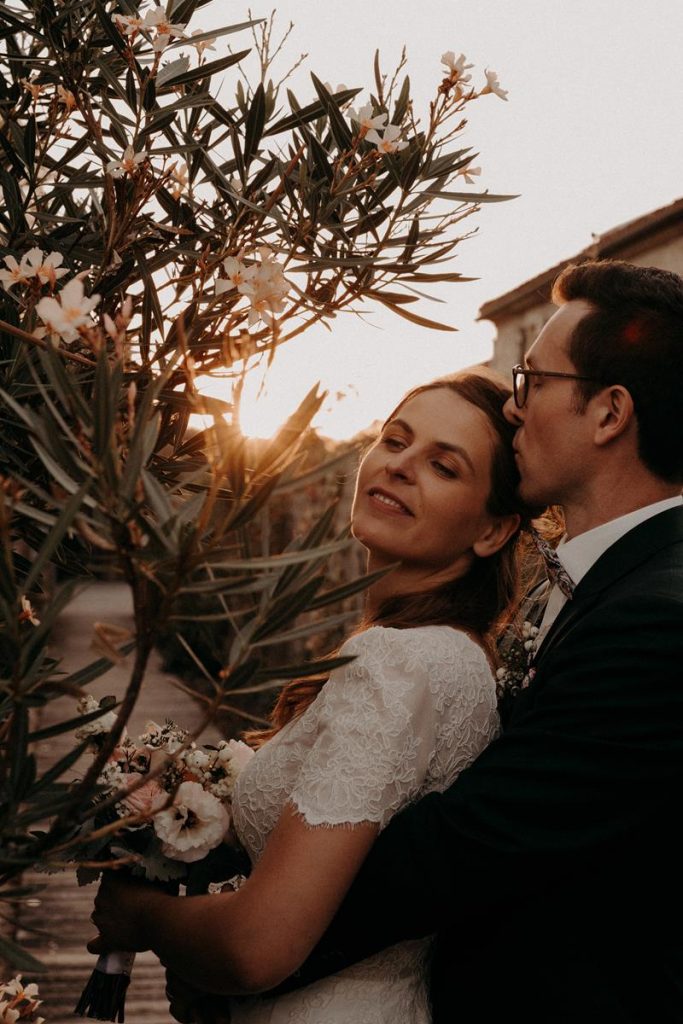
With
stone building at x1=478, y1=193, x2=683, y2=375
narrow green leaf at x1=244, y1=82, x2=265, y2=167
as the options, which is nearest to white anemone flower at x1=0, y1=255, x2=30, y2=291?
narrow green leaf at x1=244, y1=82, x2=265, y2=167

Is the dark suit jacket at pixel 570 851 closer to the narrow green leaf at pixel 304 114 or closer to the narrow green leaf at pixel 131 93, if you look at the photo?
the narrow green leaf at pixel 304 114

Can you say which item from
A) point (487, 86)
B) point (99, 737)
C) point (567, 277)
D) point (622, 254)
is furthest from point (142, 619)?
point (622, 254)

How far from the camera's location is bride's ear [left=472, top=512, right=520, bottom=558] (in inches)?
85.9

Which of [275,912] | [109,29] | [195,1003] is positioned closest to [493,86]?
[109,29]

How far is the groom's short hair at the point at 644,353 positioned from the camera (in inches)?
81.8

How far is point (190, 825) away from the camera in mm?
1729

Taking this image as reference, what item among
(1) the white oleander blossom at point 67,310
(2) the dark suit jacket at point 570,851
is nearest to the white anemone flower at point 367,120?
(1) the white oleander blossom at point 67,310

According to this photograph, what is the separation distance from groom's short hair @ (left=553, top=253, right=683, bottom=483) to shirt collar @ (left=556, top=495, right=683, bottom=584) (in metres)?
0.11

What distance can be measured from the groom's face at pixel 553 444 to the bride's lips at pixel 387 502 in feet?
0.89

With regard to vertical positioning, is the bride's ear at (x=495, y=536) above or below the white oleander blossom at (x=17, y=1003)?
above

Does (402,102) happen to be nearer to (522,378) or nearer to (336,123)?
(336,123)

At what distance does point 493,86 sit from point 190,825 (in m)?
1.37

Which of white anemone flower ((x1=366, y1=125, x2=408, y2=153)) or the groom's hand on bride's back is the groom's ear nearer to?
white anemone flower ((x1=366, y1=125, x2=408, y2=153))

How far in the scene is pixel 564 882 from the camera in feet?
5.30
